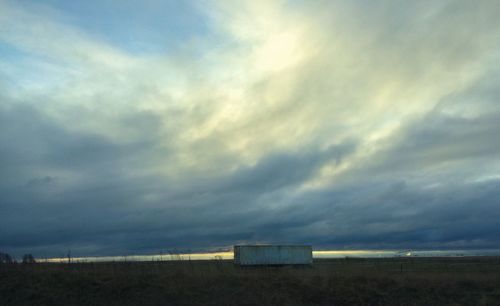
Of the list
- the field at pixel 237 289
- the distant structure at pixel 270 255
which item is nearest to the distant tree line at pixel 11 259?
the field at pixel 237 289

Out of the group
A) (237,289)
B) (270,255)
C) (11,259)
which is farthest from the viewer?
(270,255)

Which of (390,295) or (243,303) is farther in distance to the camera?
(390,295)

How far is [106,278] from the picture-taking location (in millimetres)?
32500

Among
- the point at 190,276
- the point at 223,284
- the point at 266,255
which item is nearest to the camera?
the point at 223,284

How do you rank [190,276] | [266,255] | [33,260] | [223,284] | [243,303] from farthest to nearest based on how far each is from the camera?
[266,255] → [33,260] → [190,276] → [223,284] → [243,303]

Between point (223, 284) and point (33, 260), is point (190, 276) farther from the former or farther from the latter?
point (33, 260)

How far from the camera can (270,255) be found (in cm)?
6900

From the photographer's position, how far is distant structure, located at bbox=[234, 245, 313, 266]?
67875 millimetres

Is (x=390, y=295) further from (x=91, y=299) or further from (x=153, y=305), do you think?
(x=91, y=299)

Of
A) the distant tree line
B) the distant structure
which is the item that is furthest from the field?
the distant structure

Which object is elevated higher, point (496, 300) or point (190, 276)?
point (190, 276)

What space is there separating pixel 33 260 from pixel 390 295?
123 feet

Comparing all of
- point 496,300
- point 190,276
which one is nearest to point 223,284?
point 190,276

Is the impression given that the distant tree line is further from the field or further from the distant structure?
the distant structure
